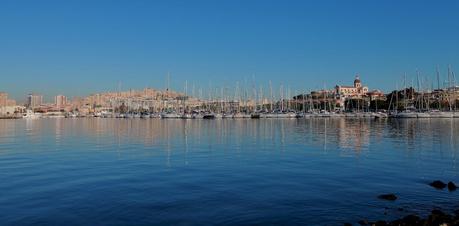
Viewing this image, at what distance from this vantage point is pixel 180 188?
61.7 ft

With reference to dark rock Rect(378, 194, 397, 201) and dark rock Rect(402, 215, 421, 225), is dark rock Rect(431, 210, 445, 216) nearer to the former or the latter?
dark rock Rect(402, 215, 421, 225)

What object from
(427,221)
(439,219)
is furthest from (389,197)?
(427,221)

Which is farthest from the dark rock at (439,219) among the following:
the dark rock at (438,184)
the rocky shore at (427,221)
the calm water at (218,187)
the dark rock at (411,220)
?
the dark rock at (438,184)

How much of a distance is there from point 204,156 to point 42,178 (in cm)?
1267

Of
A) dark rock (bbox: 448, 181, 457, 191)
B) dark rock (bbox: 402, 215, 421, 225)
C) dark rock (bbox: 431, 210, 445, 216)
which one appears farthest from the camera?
dark rock (bbox: 448, 181, 457, 191)

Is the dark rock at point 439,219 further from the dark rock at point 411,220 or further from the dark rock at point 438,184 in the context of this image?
the dark rock at point 438,184

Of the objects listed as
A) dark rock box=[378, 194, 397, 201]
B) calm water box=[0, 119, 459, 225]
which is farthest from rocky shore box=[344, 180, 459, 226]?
dark rock box=[378, 194, 397, 201]

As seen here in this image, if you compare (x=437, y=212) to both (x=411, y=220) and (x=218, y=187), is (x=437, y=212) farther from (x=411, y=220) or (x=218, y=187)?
(x=218, y=187)

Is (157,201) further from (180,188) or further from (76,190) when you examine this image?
(76,190)

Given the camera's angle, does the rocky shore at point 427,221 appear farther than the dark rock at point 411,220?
No

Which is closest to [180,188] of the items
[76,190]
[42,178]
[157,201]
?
[157,201]

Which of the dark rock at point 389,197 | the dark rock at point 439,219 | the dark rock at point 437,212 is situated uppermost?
the dark rock at point 439,219

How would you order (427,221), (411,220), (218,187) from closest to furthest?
(427,221) → (411,220) → (218,187)

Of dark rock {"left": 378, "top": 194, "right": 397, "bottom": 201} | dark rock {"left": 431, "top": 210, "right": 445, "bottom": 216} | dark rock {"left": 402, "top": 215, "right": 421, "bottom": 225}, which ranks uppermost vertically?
dark rock {"left": 402, "top": 215, "right": 421, "bottom": 225}
